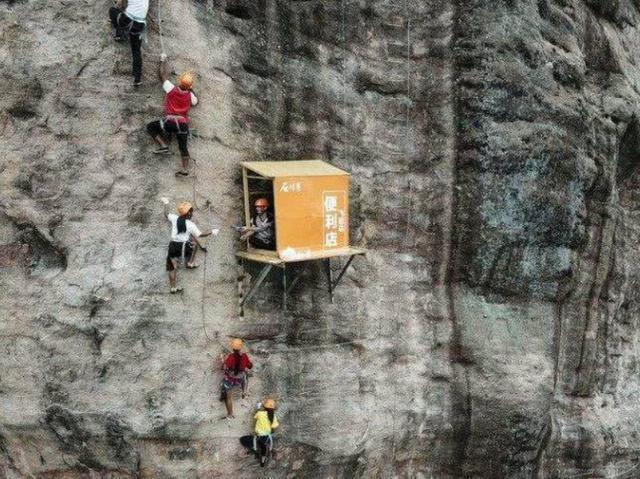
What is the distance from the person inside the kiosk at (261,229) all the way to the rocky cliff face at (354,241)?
0.46 metres

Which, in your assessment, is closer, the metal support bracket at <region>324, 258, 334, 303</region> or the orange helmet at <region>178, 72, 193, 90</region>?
the orange helmet at <region>178, 72, 193, 90</region>

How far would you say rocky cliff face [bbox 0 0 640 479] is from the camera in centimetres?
990

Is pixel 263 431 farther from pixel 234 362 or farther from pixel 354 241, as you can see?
pixel 354 241

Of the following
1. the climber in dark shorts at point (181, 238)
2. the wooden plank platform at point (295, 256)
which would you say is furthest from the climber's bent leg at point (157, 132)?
the wooden plank platform at point (295, 256)

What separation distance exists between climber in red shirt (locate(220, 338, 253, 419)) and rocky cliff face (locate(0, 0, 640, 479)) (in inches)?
10.6

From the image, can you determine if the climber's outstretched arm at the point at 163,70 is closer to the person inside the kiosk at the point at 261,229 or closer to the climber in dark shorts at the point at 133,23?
the climber in dark shorts at the point at 133,23

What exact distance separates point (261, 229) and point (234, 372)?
221 centimetres

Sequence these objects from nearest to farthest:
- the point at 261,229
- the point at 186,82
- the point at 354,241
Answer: the point at 186,82 < the point at 261,229 < the point at 354,241

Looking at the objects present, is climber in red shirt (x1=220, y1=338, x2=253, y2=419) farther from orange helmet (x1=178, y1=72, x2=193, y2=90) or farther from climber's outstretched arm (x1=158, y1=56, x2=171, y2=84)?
climber's outstretched arm (x1=158, y1=56, x2=171, y2=84)

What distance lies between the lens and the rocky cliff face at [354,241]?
9898 mm

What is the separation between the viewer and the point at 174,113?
9.88 meters

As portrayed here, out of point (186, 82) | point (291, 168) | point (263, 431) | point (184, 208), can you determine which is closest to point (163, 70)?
point (186, 82)

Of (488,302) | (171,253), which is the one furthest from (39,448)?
(488,302)

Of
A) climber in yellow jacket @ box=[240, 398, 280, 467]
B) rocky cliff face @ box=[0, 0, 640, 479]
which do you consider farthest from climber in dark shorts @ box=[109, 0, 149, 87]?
climber in yellow jacket @ box=[240, 398, 280, 467]
